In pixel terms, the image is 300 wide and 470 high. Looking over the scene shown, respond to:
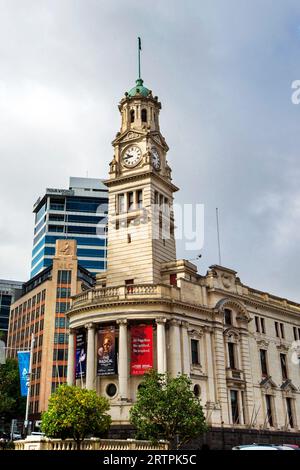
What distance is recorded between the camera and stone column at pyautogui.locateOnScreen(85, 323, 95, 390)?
49438mm

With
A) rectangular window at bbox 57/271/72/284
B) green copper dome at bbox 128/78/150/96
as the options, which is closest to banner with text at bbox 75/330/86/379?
green copper dome at bbox 128/78/150/96

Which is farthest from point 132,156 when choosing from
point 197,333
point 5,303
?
point 5,303

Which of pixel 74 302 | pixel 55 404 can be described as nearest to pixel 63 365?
pixel 74 302

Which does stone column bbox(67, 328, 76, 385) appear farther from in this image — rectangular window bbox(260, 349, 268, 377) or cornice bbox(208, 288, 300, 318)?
rectangular window bbox(260, 349, 268, 377)

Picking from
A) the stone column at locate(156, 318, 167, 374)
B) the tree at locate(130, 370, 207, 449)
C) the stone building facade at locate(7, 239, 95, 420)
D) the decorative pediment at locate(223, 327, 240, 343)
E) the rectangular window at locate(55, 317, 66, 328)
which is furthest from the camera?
the rectangular window at locate(55, 317, 66, 328)

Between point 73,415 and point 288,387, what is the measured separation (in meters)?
34.1

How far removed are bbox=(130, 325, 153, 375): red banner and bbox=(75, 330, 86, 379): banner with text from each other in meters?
5.51

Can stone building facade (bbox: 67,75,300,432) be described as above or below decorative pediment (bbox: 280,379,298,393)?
above

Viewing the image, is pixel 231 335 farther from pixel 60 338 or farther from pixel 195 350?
pixel 60 338

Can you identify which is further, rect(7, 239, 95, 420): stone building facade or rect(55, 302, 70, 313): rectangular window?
rect(55, 302, 70, 313): rectangular window

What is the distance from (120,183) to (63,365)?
147 feet

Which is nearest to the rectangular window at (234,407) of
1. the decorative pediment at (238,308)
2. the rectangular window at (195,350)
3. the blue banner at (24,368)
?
the rectangular window at (195,350)

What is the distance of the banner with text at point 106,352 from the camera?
160ft

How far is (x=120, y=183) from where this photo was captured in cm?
6125
